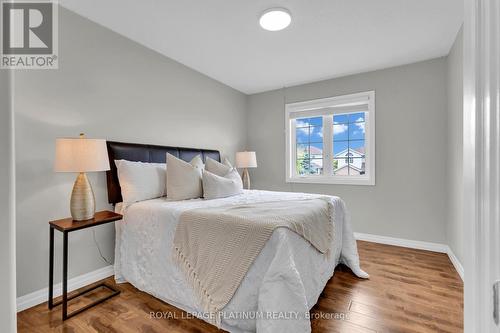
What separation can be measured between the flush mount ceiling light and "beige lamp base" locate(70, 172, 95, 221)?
6.83ft

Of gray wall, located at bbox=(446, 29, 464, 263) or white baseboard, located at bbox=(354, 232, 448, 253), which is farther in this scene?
white baseboard, located at bbox=(354, 232, 448, 253)

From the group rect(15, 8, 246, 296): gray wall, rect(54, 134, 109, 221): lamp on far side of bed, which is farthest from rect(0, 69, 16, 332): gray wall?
rect(15, 8, 246, 296): gray wall

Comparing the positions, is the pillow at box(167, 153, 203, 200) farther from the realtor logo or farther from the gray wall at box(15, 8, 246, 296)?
the realtor logo

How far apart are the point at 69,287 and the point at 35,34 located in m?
2.17

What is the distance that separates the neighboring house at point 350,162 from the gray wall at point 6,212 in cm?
376

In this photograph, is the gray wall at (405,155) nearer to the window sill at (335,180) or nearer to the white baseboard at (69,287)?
the window sill at (335,180)

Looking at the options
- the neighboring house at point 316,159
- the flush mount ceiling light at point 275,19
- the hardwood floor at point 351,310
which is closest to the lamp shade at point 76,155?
the hardwood floor at point 351,310

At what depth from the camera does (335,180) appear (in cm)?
368

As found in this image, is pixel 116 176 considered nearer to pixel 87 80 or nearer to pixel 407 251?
pixel 87 80

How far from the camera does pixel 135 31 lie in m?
2.43

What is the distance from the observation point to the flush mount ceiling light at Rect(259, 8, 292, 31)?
2.08m

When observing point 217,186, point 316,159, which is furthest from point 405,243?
point 217,186

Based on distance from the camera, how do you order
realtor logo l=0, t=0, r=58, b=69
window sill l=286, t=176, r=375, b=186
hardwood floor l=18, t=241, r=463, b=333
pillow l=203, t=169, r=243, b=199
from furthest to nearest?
1. window sill l=286, t=176, r=375, b=186
2. pillow l=203, t=169, r=243, b=199
3. realtor logo l=0, t=0, r=58, b=69
4. hardwood floor l=18, t=241, r=463, b=333

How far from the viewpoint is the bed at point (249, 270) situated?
1354 mm
